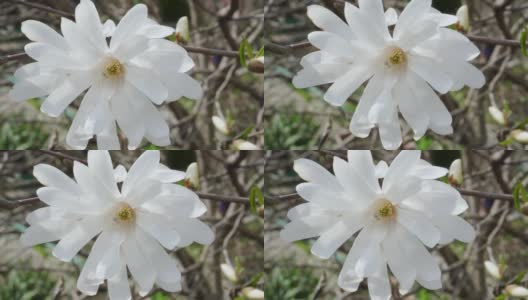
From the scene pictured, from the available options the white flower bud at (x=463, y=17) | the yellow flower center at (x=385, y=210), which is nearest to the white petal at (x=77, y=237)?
the yellow flower center at (x=385, y=210)

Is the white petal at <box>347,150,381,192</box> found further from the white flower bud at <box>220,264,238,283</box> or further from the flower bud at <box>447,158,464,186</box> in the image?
the white flower bud at <box>220,264,238,283</box>

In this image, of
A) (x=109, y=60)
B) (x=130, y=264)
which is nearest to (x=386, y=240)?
(x=130, y=264)

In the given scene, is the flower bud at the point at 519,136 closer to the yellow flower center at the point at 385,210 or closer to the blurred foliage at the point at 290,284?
the yellow flower center at the point at 385,210

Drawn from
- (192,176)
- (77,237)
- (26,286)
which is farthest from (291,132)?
(26,286)

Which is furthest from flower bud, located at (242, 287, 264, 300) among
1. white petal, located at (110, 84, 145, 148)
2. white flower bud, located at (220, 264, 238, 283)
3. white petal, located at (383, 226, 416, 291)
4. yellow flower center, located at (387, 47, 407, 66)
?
yellow flower center, located at (387, 47, 407, 66)

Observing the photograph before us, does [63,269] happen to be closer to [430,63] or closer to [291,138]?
[291,138]

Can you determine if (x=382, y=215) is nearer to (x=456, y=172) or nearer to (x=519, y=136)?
(x=456, y=172)
